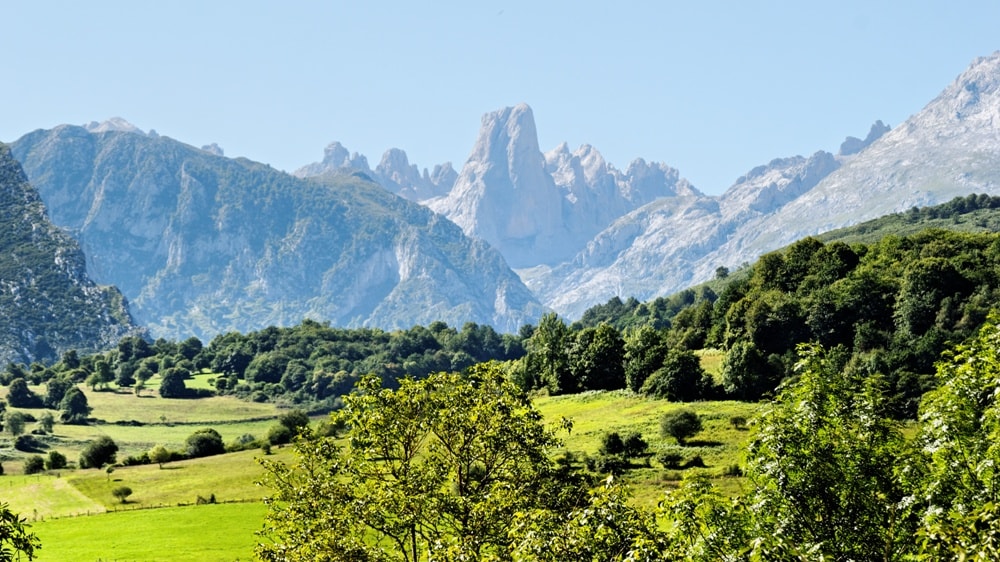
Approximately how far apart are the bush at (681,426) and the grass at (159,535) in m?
45.1

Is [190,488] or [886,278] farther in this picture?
[886,278]

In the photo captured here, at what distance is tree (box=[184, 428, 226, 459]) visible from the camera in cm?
13200

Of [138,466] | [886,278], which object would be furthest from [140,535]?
[886,278]

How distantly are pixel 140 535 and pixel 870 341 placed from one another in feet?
343

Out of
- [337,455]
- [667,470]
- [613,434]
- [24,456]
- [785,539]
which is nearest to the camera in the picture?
[785,539]

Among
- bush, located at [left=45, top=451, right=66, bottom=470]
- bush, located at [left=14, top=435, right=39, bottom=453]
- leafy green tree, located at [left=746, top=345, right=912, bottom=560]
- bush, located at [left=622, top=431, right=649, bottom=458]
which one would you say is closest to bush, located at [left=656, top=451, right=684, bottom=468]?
bush, located at [left=622, top=431, right=649, bottom=458]

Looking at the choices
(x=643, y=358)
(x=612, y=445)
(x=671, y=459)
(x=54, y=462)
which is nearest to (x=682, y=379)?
(x=643, y=358)

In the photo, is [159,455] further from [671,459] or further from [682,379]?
[671,459]

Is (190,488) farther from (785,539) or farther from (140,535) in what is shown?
(785,539)

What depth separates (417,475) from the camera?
115ft

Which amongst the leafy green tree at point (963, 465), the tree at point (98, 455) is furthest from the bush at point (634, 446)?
the tree at point (98, 455)

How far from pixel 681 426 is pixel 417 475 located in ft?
213

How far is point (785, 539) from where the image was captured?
21.0 meters

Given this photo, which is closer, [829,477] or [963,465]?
[963,465]
